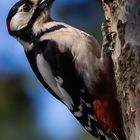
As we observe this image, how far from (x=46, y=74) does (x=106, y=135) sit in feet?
1.97

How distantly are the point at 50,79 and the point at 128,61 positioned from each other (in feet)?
2.61

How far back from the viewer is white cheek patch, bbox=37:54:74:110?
398 cm

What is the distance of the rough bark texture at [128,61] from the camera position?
3320mm

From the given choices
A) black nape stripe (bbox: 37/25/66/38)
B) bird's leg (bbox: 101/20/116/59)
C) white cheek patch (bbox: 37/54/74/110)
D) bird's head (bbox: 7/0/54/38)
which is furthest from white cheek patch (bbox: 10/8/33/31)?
bird's leg (bbox: 101/20/116/59)

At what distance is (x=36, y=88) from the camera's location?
7.29 meters

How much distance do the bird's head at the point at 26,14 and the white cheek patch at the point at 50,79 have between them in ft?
1.29

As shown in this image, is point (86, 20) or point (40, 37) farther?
point (86, 20)

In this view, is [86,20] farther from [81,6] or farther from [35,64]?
[35,64]

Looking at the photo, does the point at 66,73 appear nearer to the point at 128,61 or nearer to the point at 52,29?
the point at 52,29

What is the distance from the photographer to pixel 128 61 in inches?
135

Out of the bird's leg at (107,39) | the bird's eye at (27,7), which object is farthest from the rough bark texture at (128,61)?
the bird's eye at (27,7)

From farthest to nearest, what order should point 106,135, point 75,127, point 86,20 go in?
point 75,127, point 86,20, point 106,135

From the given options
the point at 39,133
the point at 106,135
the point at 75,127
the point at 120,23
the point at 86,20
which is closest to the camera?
the point at 120,23

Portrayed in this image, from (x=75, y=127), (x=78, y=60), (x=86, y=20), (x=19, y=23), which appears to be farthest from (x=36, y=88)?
(x=78, y=60)
